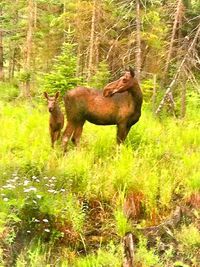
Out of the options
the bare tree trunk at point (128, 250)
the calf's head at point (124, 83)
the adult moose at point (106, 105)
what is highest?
the calf's head at point (124, 83)

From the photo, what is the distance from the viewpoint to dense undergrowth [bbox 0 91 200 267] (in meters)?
5.46

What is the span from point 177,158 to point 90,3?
1189 cm

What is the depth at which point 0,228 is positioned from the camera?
5102mm

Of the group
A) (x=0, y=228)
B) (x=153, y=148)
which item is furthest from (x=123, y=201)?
(x=153, y=148)

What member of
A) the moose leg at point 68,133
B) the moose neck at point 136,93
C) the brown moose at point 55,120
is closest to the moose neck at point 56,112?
the brown moose at point 55,120

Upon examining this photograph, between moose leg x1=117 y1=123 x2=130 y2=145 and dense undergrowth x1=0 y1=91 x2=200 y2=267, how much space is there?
0.19 m

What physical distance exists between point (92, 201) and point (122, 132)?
1768 mm

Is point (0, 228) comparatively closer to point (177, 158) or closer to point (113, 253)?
point (113, 253)

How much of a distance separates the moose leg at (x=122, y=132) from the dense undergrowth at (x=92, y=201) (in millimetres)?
189

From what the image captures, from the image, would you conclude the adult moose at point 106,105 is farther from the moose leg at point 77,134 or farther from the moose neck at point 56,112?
the moose neck at point 56,112

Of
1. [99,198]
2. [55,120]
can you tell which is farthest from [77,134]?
[99,198]

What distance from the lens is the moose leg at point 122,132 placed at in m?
7.68

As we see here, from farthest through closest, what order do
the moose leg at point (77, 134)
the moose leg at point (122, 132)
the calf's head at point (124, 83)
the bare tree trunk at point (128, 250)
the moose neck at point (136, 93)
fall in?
the moose leg at point (77, 134)
the moose leg at point (122, 132)
the moose neck at point (136, 93)
the calf's head at point (124, 83)
the bare tree trunk at point (128, 250)

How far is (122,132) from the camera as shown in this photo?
774 cm
